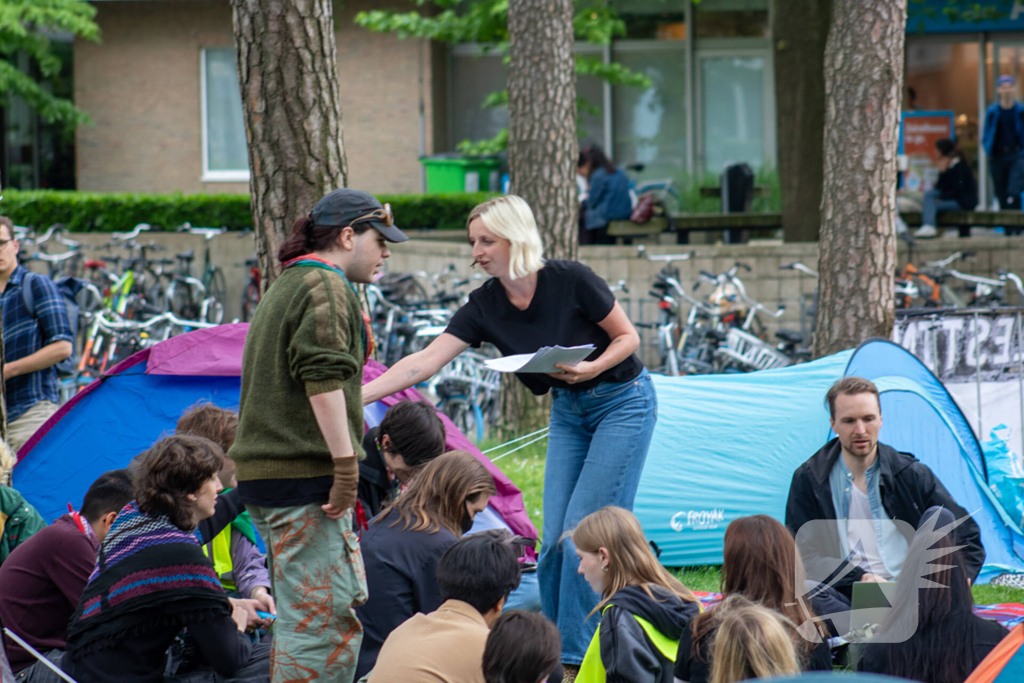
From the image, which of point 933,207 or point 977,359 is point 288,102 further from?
point 933,207

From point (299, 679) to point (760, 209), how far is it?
14.5 metres

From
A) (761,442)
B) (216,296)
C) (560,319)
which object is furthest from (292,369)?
(216,296)

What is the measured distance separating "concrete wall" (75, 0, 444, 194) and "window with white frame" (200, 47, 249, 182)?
0.46 feet

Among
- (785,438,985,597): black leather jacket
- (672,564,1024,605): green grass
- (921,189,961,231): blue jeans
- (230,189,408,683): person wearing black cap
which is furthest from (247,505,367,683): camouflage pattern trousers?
(921,189,961,231): blue jeans

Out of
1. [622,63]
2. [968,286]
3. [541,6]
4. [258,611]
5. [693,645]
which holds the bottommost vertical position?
[258,611]

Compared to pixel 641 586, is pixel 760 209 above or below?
above

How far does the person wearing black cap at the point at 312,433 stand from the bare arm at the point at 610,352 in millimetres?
915

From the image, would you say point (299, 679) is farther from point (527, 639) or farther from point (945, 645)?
point (945, 645)

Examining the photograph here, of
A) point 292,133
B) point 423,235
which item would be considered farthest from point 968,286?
point 292,133

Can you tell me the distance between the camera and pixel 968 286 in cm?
1081

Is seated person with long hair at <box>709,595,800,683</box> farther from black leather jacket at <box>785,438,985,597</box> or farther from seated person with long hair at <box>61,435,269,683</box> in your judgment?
seated person with long hair at <box>61,435,269,683</box>

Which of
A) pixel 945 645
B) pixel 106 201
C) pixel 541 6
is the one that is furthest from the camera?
pixel 106 201

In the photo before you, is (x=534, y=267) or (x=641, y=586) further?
(x=534, y=267)

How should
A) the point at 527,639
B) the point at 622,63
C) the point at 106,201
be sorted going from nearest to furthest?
the point at 527,639, the point at 106,201, the point at 622,63
